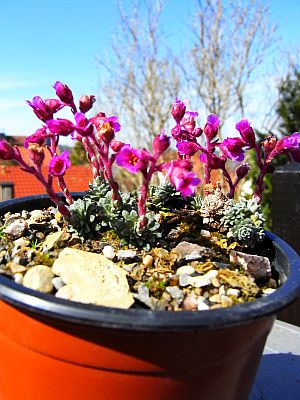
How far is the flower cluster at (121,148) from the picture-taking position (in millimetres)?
673

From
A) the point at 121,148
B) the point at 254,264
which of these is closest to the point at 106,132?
the point at 121,148

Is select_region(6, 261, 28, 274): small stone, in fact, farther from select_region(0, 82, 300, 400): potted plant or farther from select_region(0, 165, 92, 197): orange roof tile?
select_region(0, 165, 92, 197): orange roof tile

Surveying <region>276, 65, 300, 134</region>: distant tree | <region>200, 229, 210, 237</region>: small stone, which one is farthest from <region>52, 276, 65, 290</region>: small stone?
<region>276, 65, 300, 134</region>: distant tree

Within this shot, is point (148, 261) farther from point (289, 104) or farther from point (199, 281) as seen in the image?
point (289, 104)

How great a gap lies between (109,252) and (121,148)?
0.62 feet

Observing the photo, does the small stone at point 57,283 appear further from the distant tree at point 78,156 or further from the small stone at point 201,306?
the distant tree at point 78,156

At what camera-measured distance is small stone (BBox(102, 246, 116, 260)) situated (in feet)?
2.49

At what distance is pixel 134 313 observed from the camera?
53 centimetres

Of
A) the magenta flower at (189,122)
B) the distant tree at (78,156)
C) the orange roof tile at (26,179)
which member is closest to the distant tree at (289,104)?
the orange roof tile at (26,179)

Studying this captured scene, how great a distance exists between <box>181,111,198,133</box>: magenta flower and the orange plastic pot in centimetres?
43

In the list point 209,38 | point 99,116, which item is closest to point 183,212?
point 99,116

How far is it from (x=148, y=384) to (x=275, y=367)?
0.58 meters

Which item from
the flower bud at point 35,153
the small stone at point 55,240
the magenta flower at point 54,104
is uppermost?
the magenta flower at point 54,104

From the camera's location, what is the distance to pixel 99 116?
31.9 inches
